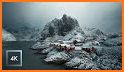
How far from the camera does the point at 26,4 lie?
900cm

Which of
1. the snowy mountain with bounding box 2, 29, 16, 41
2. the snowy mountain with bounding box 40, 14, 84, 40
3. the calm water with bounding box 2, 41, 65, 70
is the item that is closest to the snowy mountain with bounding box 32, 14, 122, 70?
the snowy mountain with bounding box 40, 14, 84, 40

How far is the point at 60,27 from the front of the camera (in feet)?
32.4

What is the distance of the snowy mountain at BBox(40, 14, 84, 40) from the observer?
31.0ft

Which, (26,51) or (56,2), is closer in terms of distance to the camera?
(56,2)

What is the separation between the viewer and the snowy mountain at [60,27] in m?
9.45

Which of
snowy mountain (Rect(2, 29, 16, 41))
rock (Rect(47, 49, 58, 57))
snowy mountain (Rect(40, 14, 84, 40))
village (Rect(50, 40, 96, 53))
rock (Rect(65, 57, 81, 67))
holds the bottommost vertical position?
rock (Rect(65, 57, 81, 67))

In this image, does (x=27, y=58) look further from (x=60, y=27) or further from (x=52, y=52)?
(x=60, y=27)

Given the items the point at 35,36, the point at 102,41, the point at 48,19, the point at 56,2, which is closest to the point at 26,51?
the point at 35,36

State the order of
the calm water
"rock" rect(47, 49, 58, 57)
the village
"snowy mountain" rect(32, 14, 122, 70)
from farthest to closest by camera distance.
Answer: "rock" rect(47, 49, 58, 57) < the village < "snowy mountain" rect(32, 14, 122, 70) < the calm water

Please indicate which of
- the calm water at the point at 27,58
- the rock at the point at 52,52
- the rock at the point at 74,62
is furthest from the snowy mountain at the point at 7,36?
the rock at the point at 74,62

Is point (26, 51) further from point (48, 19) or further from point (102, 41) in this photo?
point (102, 41)

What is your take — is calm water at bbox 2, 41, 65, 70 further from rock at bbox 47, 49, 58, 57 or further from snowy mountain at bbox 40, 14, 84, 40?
snowy mountain at bbox 40, 14, 84, 40

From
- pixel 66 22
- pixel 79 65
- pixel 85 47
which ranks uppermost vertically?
pixel 66 22

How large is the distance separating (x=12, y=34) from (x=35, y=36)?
31.0 inches
